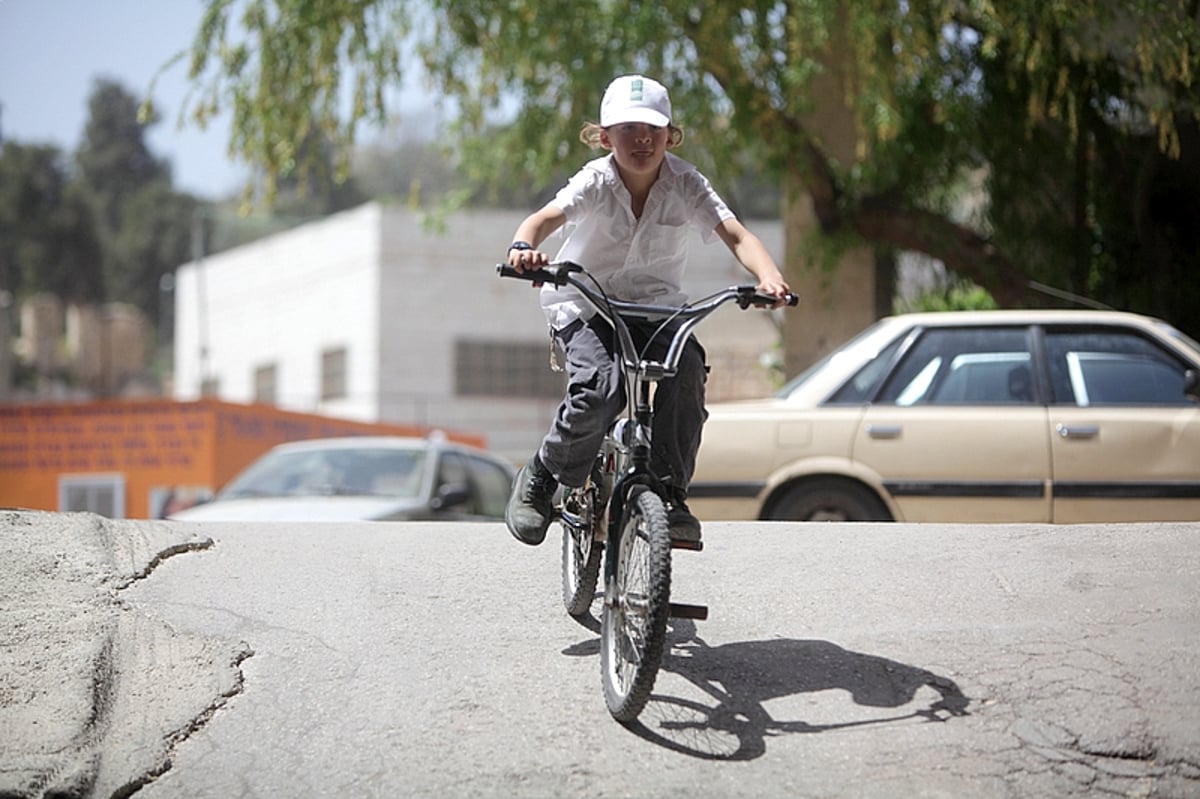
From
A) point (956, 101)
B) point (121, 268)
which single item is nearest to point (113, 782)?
point (956, 101)

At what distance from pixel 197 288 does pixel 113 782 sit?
3979cm

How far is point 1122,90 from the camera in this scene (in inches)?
484

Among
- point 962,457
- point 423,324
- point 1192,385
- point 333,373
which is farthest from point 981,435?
point 333,373

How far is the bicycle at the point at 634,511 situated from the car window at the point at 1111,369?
371 cm

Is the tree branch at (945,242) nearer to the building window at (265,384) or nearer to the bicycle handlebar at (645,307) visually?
the bicycle handlebar at (645,307)

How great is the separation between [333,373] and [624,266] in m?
31.8

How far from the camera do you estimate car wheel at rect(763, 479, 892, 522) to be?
26.5ft

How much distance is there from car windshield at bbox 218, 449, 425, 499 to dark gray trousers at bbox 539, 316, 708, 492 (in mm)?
5611

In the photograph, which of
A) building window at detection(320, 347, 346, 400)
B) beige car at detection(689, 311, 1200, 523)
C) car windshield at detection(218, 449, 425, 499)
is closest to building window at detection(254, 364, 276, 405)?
building window at detection(320, 347, 346, 400)

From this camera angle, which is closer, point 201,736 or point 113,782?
point 113,782

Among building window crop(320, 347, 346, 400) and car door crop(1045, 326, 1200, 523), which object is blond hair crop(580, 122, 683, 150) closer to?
car door crop(1045, 326, 1200, 523)

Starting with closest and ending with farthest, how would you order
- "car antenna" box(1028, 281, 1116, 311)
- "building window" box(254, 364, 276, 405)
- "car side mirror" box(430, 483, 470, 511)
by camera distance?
"car side mirror" box(430, 483, 470, 511), "car antenna" box(1028, 281, 1116, 311), "building window" box(254, 364, 276, 405)

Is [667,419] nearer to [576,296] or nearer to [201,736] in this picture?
[576,296]

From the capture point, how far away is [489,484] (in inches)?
488
